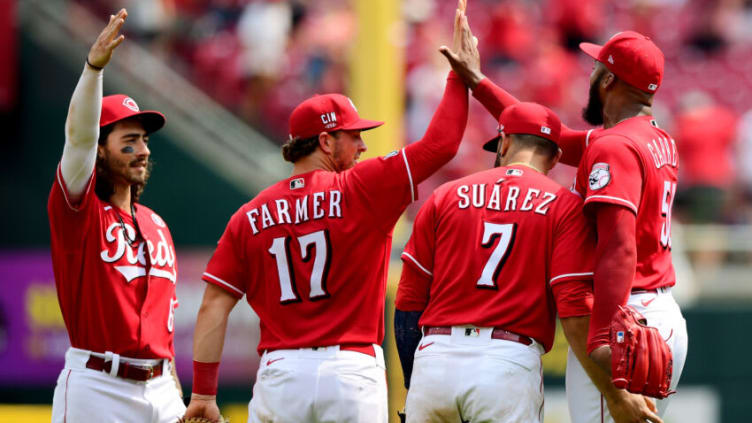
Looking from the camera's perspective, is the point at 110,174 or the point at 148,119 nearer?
the point at 110,174

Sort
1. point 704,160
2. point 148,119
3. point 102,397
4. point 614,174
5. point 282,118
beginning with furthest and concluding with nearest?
1. point 282,118
2. point 704,160
3. point 148,119
4. point 102,397
5. point 614,174

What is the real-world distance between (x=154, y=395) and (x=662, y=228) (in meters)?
2.19

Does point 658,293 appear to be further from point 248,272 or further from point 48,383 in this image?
point 48,383

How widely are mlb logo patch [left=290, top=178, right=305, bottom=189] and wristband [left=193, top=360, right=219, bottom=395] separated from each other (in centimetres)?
79

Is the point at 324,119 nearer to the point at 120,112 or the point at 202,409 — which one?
the point at 120,112

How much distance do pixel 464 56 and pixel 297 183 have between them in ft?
2.92

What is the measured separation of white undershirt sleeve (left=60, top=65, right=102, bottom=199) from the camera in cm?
398

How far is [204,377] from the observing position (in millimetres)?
4242

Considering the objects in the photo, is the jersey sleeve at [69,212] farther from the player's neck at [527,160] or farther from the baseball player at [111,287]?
the player's neck at [527,160]

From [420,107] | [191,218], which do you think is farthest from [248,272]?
[420,107]

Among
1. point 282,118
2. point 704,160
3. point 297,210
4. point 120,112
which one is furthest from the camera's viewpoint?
point 282,118

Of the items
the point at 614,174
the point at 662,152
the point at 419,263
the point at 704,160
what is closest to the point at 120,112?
the point at 419,263

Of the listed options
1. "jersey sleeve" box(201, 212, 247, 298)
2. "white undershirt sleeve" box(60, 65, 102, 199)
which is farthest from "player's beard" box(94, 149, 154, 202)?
"jersey sleeve" box(201, 212, 247, 298)

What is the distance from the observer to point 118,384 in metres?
4.34
